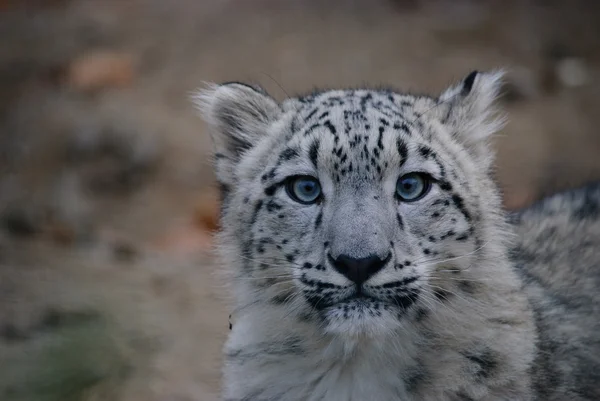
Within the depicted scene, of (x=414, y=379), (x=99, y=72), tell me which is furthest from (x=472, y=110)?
(x=99, y=72)

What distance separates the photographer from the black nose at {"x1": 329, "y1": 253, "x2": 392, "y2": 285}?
14.0ft

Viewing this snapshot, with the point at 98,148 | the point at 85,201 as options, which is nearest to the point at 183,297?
the point at 85,201

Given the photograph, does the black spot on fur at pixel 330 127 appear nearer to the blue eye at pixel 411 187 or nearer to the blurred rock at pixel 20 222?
the blue eye at pixel 411 187

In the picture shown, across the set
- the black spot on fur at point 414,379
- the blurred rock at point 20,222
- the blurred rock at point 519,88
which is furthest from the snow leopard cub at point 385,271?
the blurred rock at point 519,88

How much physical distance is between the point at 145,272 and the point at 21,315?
4.47ft

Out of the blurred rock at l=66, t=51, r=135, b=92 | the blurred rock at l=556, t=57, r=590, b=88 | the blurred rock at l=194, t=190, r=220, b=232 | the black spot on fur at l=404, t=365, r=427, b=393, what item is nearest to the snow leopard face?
the black spot on fur at l=404, t=365, r=427, b=393

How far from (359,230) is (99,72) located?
321 inches

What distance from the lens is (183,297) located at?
783 centimetres

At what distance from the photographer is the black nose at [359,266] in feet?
14.0

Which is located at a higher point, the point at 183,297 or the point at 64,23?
the point at 64,23

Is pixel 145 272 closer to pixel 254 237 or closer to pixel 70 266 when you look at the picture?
pixel 70 266

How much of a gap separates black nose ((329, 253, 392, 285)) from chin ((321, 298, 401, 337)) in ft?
0.41

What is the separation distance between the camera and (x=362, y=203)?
4.54 meters

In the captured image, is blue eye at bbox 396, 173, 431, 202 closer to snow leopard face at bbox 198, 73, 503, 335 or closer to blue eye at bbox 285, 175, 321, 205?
snow leopard face at bbox 198, 73, 503, 335
